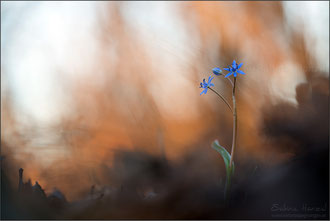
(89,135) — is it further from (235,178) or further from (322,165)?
(322,165)

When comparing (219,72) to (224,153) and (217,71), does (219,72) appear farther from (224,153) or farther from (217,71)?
(224,153)

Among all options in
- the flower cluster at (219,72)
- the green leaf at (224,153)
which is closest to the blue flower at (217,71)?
the flower cluster at (219,72)

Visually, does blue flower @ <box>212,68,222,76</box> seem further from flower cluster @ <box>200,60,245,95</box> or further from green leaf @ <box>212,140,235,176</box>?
green leaf @ <box>212,140,235,176</box>

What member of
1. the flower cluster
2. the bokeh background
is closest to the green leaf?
the bokeh background

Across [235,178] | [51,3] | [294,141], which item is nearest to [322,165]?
[294,141]

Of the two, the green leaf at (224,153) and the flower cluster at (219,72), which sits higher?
the flower cluster at (219,72)

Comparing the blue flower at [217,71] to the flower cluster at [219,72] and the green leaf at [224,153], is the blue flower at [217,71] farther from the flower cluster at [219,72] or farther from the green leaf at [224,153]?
the green leaf at [224,153]

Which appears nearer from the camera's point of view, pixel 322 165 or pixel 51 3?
pixel 322 165

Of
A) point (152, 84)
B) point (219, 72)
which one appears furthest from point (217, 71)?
point (152, 84)
